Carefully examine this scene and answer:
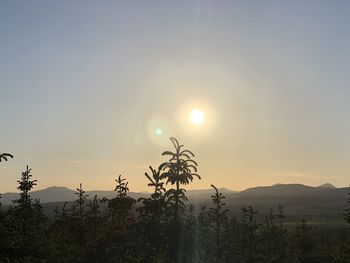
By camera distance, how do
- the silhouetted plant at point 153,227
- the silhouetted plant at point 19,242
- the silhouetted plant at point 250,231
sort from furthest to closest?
the silhouetted plant at point 250,231
the silhouetted plant at point 153,227
the silhouetted plant at point 19,242

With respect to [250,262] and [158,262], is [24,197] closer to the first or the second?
[158,262]

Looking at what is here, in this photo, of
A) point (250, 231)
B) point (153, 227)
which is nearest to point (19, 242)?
point (153, 227)

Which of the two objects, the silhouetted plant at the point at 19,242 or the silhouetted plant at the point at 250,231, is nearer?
the silhouetted plant at the point at 19,242

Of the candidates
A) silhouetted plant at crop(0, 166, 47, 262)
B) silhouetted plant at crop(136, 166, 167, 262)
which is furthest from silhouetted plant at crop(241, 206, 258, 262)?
silhouetted plant at crop(0, 166, 47, 262)

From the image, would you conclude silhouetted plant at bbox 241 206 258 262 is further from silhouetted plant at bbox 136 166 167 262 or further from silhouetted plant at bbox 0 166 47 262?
silhouetted plant at bbox 0 166 47 262

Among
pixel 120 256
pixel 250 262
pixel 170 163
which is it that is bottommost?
pixel 250 262

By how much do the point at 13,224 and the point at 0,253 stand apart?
3.55m

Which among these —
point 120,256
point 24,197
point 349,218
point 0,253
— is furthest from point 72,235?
point 349,218

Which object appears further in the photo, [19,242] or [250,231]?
[250,231]

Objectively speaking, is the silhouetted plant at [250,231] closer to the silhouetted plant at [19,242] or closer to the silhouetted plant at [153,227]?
the silhouetted plant at [153,227]

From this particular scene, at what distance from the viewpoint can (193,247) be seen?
34469mm

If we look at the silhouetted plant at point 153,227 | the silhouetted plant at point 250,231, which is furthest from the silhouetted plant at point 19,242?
Answer: the silhouetted plant at point 250,231

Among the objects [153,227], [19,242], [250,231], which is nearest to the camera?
[19,242]

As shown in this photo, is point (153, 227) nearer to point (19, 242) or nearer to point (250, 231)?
point (19, 242)
